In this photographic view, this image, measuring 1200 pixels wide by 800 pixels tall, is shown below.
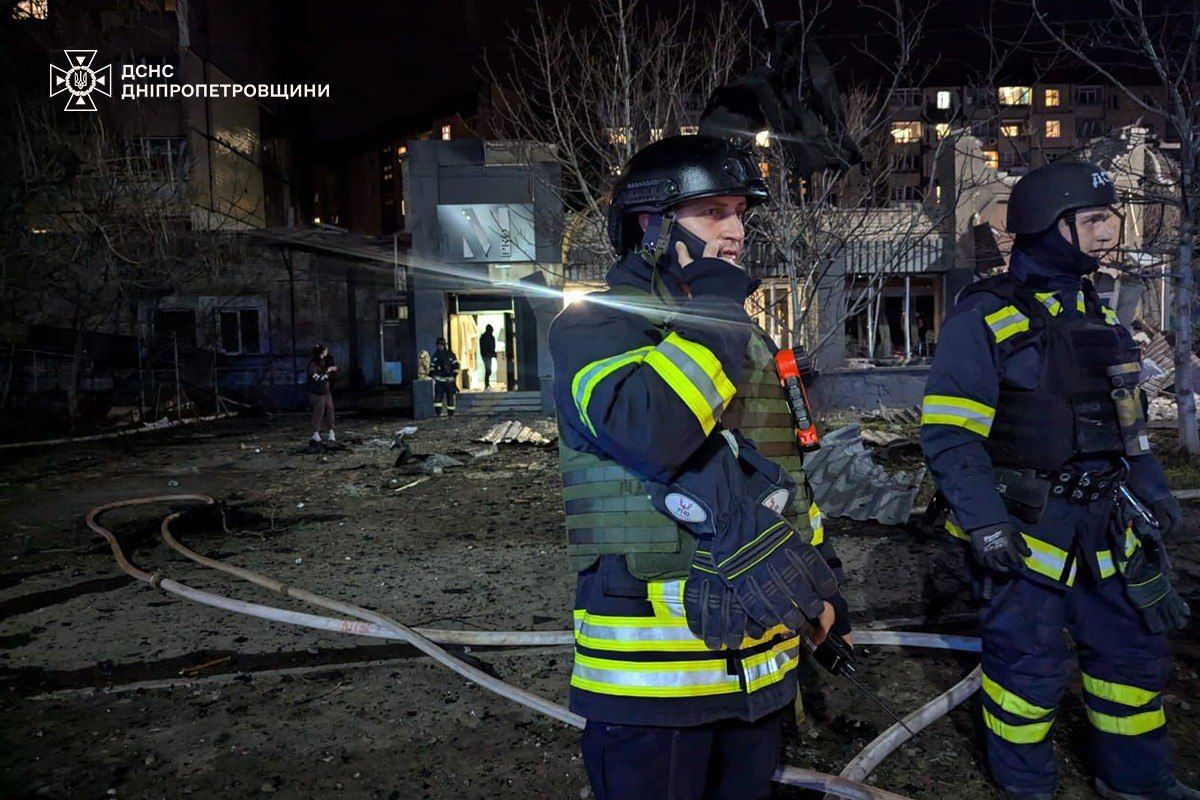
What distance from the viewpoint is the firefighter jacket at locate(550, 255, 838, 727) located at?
5.08 feet

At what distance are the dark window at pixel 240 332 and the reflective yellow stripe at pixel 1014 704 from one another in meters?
25.9

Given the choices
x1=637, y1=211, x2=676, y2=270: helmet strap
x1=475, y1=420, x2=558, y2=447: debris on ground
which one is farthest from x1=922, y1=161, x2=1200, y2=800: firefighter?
x1=475, y1=420, x2=558, y2=447: debris on ground

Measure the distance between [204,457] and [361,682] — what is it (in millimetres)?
10689

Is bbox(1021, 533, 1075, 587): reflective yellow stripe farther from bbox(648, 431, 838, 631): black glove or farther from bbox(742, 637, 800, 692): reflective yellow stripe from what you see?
bbox(648, 431, 838, 631): black glove

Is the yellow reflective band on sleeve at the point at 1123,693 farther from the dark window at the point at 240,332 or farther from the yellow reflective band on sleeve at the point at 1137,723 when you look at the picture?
the dark window at the point at 240,332

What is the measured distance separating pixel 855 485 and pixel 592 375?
651 cm

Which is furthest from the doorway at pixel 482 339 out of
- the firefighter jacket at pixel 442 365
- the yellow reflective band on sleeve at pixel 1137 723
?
the yellow reflective band on sleeve at pixel 1137 723

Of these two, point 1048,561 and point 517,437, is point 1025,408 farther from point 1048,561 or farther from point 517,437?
point 517,437

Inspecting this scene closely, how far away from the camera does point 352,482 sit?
10469mm

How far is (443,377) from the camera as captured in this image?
63.3 feet

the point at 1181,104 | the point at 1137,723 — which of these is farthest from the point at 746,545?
the point at 1181,104

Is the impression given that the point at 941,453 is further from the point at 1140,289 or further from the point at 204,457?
the point at 1140,289

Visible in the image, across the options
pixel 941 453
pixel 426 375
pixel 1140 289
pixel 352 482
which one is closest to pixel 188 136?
pixel 426 375

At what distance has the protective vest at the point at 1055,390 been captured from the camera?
262 centimetres
